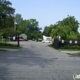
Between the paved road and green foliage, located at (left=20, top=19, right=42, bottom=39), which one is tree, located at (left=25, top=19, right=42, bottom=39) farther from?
the paved road

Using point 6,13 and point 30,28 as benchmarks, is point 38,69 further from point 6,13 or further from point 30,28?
point 30,28

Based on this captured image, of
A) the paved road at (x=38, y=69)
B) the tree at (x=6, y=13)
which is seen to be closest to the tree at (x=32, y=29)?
the tree at (x=6, y=13)

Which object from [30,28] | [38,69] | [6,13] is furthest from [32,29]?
[38,69]

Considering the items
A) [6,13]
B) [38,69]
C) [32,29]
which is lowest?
[38,69]

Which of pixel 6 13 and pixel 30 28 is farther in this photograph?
pixel 30 28

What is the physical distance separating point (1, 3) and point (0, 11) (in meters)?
1.93

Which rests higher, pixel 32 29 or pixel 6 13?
pixel 32 29

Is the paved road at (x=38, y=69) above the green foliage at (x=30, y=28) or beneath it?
beneath

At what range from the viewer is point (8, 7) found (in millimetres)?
38188

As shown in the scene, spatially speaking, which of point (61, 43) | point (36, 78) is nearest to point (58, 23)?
point (61, 43)

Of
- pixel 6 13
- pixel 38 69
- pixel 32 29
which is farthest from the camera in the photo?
pixel 32 29

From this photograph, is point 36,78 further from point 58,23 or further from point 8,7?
point 58,23

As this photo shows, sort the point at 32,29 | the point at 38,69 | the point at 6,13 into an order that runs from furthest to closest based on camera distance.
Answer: the point at 32,29 → the point at 6,13 → the point at 38,69

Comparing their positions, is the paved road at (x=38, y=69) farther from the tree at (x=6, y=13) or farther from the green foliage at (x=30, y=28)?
the green foliage at (x=30, y=28)
